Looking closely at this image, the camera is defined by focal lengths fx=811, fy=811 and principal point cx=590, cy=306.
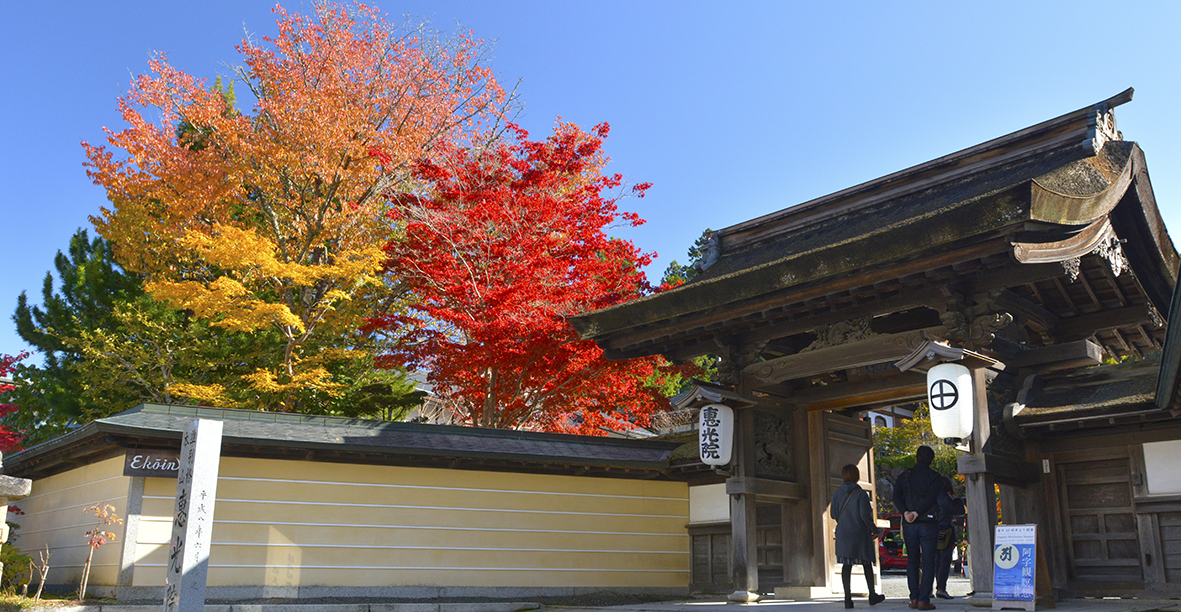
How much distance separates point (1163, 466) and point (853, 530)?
3.66 metres

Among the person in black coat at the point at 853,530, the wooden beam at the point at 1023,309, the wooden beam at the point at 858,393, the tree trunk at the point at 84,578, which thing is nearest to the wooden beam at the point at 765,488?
the wooden beam at the point at 858,393

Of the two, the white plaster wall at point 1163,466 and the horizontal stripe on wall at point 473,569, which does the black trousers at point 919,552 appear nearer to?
the white plaster wall at point 1163,466

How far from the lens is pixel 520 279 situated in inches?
620

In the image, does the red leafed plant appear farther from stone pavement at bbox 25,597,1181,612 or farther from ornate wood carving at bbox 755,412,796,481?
ornate wood carving at bbox 755,412,796,481

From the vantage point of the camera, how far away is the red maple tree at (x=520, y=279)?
1504cm

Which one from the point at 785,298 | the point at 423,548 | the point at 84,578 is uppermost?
the point at 785,298

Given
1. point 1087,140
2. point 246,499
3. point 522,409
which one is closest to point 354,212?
point 522,409

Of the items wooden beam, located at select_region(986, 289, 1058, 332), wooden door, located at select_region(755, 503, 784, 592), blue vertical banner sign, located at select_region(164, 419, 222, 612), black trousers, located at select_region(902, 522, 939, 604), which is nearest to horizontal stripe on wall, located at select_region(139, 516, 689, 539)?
wooden door, located at select_region(755, 503, 784, 592)

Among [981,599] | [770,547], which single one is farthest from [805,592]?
[981,599]

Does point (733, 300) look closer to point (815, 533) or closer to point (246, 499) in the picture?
point (815, 533)

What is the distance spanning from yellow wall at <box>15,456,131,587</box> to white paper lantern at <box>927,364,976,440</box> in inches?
399

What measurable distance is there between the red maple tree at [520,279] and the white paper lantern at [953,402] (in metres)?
6.81

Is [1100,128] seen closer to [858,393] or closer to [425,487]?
[858,393]

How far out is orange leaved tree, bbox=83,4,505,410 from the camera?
18.2 meters
